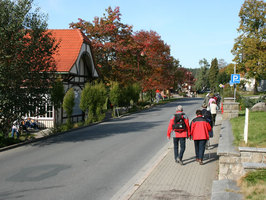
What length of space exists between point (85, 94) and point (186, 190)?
55.1 ft

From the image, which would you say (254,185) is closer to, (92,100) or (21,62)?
(21,62)

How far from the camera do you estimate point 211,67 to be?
359 ft

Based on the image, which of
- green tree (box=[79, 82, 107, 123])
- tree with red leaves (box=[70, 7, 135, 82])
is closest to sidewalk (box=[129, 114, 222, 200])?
green tree (box=[79, 82, 107, 123])

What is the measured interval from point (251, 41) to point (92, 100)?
102 ft

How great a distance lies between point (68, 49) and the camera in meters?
24.3

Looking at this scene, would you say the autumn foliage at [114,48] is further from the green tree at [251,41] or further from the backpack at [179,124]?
the backpack at [179,124]

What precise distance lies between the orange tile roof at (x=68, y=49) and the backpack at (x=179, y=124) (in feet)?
49.1

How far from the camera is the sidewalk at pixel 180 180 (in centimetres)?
638

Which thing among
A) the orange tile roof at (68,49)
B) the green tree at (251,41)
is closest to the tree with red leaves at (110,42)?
the orange tile roof at (68,49)

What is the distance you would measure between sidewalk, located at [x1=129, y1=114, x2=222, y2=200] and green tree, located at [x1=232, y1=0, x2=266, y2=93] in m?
39.4

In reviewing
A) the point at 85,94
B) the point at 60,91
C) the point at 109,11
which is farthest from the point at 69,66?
the point at 109,11

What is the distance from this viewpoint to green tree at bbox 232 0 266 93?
45625mm

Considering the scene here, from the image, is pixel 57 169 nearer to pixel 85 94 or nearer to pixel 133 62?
pixel 85 94

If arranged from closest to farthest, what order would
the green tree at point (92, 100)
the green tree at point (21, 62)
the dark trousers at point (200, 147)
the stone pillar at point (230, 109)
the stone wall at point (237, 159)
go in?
the stone wall at point (237, 159) → the dark trousers at point (200, 147) → the green tree at point (21, 62) → the stone pillar at point (230, 109) → the green tree at point (92, 100)
